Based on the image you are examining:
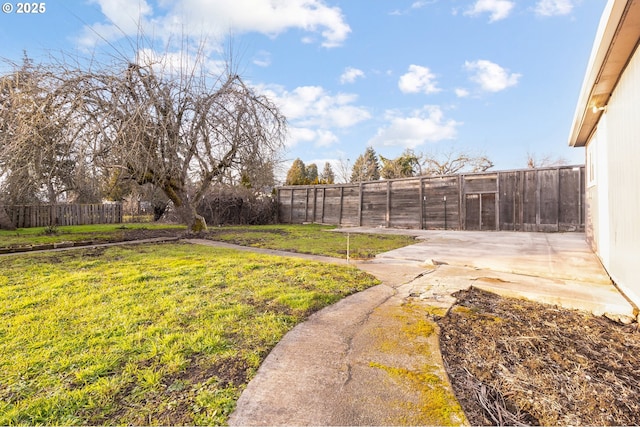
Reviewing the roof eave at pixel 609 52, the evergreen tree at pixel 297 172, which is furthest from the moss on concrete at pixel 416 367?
the evergreen tree at pixel 297 172

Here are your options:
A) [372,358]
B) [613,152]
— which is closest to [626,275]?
[613,152]

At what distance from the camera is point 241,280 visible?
3.66 meters

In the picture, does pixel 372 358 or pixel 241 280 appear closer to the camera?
pixel 372 358

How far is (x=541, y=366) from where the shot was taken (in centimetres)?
172

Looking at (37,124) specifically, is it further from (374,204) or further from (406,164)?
(406,164)

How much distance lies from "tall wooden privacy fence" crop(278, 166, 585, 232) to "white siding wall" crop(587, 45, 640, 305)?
6577 mm

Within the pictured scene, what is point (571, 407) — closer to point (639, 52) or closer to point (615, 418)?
point (615, 418)

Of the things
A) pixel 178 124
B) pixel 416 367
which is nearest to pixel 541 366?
pixel 416 367

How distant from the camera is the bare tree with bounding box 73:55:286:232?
645 cm

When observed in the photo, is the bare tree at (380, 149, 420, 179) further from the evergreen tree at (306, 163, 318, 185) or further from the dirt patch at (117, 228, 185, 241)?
the dirt patch at (117, 228, 185, 241)

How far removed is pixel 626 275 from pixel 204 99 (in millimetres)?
8493

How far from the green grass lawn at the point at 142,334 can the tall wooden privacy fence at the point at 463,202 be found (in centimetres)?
877

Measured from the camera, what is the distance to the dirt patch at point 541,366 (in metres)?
1.35

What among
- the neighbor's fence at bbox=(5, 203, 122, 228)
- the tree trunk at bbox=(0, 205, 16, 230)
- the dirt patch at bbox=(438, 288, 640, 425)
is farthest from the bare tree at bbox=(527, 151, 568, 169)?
the tree trunk at bbox=(0, 205, 16, 230)
